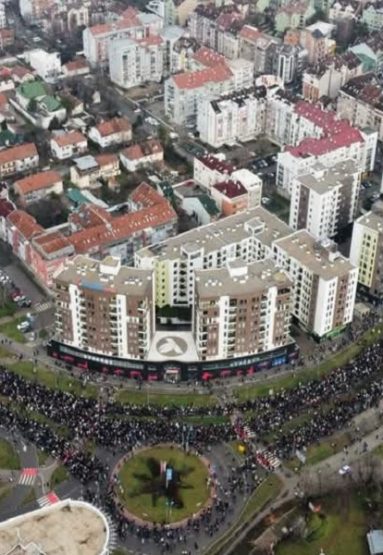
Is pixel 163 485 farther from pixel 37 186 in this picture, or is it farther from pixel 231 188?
pixel 37 186

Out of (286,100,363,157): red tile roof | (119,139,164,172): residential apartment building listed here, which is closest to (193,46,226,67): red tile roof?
(286,100,363,157): red tile roof

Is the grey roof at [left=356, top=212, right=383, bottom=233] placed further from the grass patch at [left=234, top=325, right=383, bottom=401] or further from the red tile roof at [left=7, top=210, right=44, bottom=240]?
the red tile roof at [left=7, top=210, right=44, bottom=240]

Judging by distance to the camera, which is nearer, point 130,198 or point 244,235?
Answer: point 244,235

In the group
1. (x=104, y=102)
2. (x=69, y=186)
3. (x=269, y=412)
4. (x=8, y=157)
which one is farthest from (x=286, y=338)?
(x=104, y=102)

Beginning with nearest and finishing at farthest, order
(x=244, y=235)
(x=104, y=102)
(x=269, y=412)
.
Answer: (x=269, y=412) → (x=244, y=235) → (x=104, y=102)

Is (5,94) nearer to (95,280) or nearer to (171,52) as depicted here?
(171,52)

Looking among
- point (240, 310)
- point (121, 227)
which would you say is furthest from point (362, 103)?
point (240, 310)

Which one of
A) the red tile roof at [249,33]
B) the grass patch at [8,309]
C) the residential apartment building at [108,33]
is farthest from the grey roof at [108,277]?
the red tile roof at [249,33]
